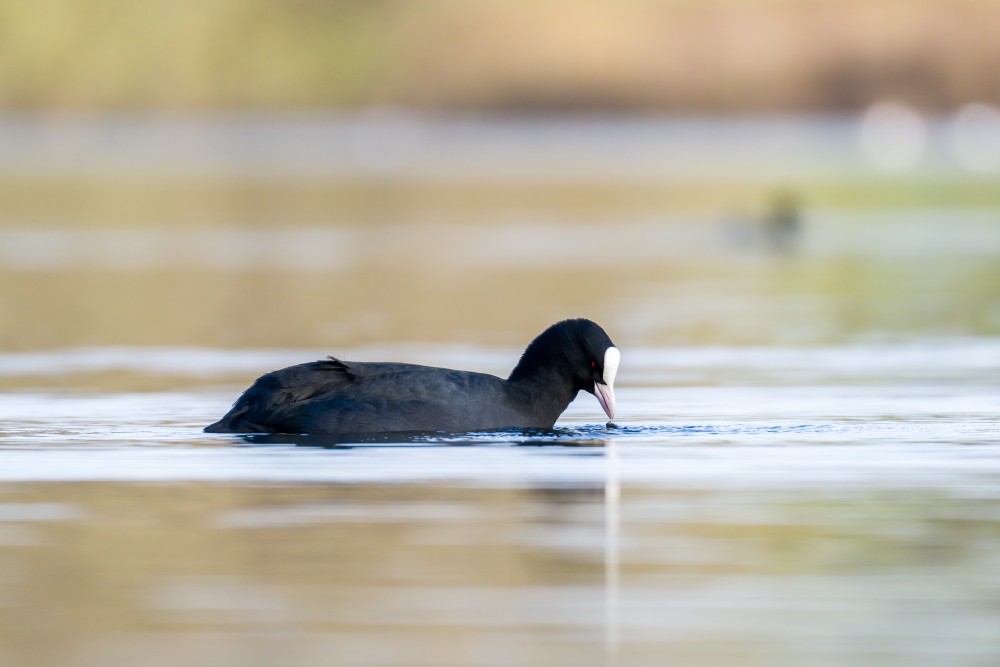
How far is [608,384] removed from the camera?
583 inches

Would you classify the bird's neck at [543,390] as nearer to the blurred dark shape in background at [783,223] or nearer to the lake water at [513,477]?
the lake water at [513,477]

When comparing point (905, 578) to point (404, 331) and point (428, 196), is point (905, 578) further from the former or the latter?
point (428, 196)

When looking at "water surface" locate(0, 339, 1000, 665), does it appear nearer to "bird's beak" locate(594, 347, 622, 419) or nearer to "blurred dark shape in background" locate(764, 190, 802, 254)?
"bird's beak" locate(594, 347, 622, 419)

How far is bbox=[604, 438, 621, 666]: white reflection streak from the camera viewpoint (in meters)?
8.82

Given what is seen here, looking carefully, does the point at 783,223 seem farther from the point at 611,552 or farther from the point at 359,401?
the point at 611,552

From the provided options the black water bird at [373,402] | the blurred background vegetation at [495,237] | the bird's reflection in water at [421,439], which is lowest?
the bird's reflection in water at [421,439]

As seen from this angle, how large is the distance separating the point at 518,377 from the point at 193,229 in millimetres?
32167

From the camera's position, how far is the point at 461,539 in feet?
35.8

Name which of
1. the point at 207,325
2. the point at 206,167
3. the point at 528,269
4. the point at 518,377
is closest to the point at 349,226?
the point at 528,269

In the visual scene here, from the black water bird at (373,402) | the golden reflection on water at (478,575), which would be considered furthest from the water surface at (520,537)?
the black water bird at (373,402)

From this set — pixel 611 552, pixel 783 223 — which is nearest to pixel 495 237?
pixel 783 223

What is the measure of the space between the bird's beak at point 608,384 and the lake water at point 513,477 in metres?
0.21

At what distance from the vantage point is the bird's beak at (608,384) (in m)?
14.6

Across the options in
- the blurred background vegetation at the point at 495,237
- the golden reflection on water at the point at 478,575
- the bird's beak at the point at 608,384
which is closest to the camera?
the golden reflection on water at the point at 478,575
